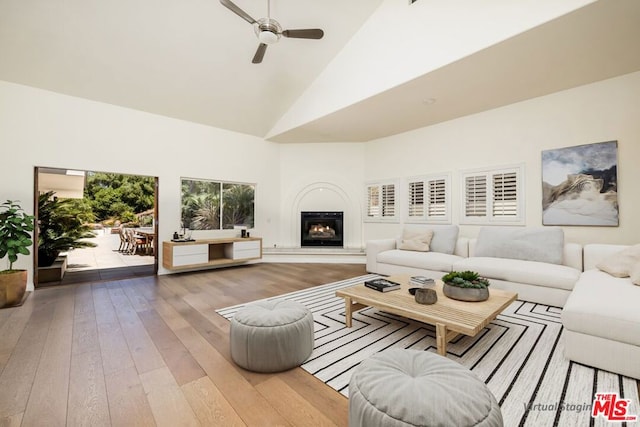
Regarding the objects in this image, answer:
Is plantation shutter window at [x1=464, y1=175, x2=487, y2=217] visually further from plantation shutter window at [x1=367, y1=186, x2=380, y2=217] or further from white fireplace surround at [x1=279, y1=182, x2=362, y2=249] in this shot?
white fireplace surround at [x1=279, y1=182, x2=362, y2=249]

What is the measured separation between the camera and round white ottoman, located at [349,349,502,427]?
1050 mm

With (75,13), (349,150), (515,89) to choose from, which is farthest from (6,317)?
(515,89)

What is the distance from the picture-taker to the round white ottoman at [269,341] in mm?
1953

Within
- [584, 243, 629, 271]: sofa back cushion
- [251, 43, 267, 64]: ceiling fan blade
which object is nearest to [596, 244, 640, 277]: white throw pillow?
[584, 243, 629, 271]: sofa back cushion

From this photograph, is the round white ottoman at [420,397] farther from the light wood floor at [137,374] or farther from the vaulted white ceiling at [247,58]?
the vaulted white ceiling at [247,58]

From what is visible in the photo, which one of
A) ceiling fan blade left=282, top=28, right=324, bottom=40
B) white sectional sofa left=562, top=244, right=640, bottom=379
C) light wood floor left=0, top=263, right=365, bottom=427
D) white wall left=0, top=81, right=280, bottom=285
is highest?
ceiling fan blade left=282, top=28, right=324, bottom=40

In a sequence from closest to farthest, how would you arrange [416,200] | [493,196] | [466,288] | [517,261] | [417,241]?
[466,288], [517,261], [493,196], [417,241], [416,200]

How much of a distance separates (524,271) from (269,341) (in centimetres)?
331

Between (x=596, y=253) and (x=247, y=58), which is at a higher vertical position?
(x=247, y=58)

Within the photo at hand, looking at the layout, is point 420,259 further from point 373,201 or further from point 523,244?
point 373,201

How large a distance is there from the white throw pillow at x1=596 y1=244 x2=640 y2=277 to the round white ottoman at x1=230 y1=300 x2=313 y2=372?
3.38m

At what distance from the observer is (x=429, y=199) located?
563 cm

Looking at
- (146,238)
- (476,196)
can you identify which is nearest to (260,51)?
(476,196)

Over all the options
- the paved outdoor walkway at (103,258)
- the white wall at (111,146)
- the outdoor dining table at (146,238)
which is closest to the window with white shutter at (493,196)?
the white wall at (111,146)
